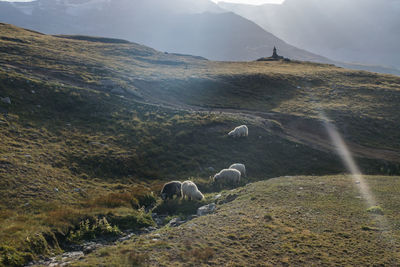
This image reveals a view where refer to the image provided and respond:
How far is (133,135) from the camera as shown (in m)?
31.0

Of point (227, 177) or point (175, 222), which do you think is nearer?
point (175, 222)

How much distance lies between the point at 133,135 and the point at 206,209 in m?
17.1

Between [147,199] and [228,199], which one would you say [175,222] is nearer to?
[228,199]

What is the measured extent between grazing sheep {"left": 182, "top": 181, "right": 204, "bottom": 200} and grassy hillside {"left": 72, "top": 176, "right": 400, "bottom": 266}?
259 cm

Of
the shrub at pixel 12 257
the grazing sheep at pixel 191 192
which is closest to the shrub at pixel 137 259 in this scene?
the shrub at pixel 12 257

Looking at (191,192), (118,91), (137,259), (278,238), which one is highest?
(118,91)

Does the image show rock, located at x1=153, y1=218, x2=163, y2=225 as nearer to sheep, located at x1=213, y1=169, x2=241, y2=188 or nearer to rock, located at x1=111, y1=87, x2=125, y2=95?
sheep, located at x1=213, y1=169, x2=241, y2=188

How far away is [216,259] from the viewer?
32.5 feet

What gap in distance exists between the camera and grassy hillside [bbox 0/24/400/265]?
52.9 ft

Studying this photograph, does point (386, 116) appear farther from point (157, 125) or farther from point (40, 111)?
point (40, 111)

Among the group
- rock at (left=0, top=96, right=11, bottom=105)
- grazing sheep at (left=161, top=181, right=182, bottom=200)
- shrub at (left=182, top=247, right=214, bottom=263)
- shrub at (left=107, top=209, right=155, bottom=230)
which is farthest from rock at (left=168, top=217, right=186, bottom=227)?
rock at (left=0, top=96, right=11, bottom=105)

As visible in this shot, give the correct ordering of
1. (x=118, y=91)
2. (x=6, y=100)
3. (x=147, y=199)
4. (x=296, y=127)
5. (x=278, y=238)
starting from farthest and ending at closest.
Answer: (x=118, y=91) < (x=296, y=127) < (x=6, y=100) < (x=147, y=199) < (x=278, y=238)

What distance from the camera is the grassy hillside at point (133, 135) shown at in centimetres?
1611

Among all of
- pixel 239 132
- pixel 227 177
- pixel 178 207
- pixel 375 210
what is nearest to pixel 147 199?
pixel 178 207
